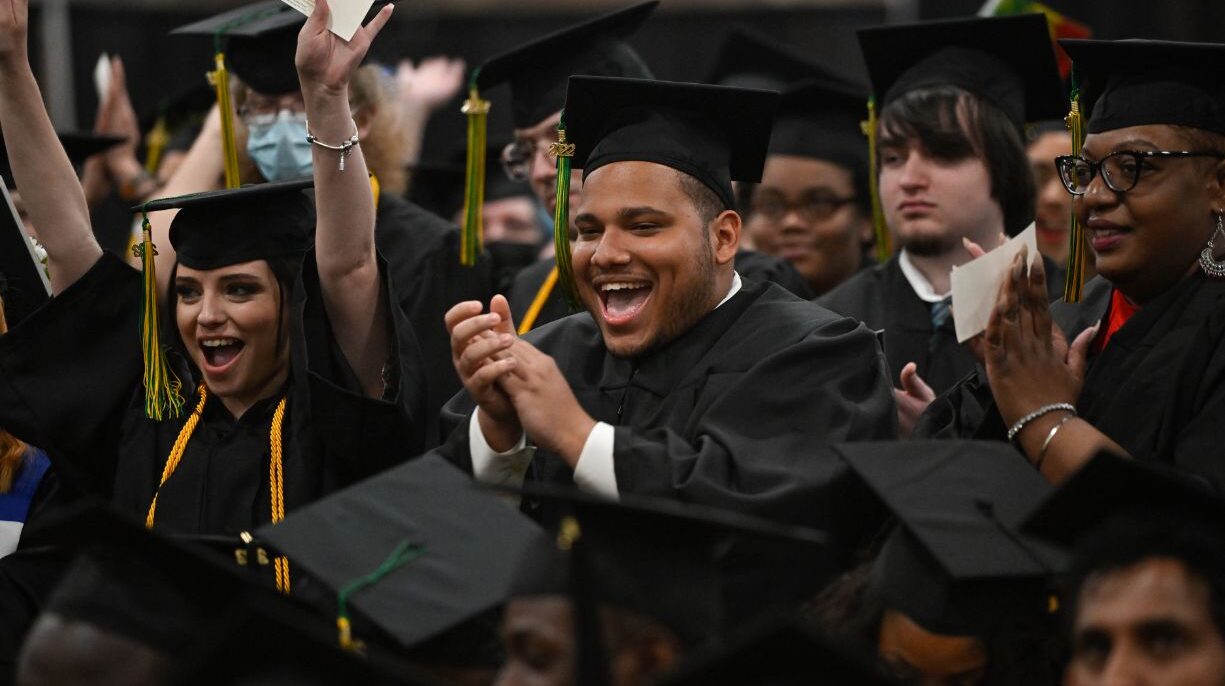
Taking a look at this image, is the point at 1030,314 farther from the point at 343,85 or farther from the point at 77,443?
the point at 77,443

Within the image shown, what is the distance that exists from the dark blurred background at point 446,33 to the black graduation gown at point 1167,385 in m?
5.99

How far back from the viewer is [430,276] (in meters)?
4.93

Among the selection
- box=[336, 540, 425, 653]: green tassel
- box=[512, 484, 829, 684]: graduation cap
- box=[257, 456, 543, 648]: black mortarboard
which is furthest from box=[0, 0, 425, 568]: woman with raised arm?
box=[512, 484, 829, 684]: graduation cap

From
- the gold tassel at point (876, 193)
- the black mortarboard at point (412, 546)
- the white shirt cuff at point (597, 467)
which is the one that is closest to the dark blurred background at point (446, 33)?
the gold tassel at point (876, 193)

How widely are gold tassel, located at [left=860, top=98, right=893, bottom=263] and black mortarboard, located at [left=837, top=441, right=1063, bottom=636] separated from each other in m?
1.81

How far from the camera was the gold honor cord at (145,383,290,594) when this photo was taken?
12.7ft

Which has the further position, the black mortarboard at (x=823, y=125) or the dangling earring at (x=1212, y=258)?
the black mortarboard at (x=823, y=125)

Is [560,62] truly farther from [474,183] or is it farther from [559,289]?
[559,289]

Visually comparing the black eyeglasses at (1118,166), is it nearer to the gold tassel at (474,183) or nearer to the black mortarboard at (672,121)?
the black mortarboard at (672,121)

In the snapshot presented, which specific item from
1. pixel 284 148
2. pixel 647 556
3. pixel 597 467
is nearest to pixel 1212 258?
pixel 597 467

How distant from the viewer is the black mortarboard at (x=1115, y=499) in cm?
269

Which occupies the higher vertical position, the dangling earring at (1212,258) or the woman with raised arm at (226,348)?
the dangling earring at (1212,258)

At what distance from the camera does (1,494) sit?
4324mm

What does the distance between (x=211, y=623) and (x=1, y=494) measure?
1.73 meters
